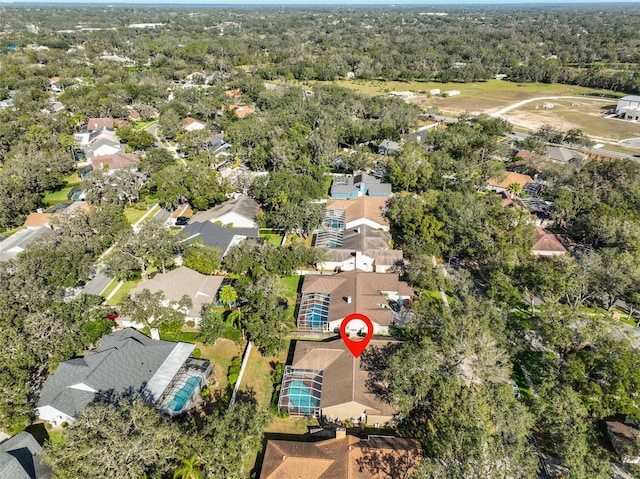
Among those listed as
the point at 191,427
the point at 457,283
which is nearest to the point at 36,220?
the point at 191,427

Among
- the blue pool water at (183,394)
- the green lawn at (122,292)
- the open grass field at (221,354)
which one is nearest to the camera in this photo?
the blue pool water at (183,394)

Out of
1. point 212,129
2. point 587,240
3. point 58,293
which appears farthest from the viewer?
point 212,129

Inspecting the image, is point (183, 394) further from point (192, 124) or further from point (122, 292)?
point (192, 124)

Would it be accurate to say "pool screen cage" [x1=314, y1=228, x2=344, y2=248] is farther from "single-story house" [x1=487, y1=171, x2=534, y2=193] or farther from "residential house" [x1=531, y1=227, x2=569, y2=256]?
"single-story house" [x1=487, y1=171, x2=534, y2=193]

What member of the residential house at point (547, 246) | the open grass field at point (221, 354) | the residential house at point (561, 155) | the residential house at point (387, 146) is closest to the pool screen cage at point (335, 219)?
the open grass field at point (221, 354)

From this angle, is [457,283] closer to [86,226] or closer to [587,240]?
[587,240]

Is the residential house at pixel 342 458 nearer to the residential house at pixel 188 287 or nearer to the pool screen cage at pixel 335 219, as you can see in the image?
the residential house at pixel 188 287
